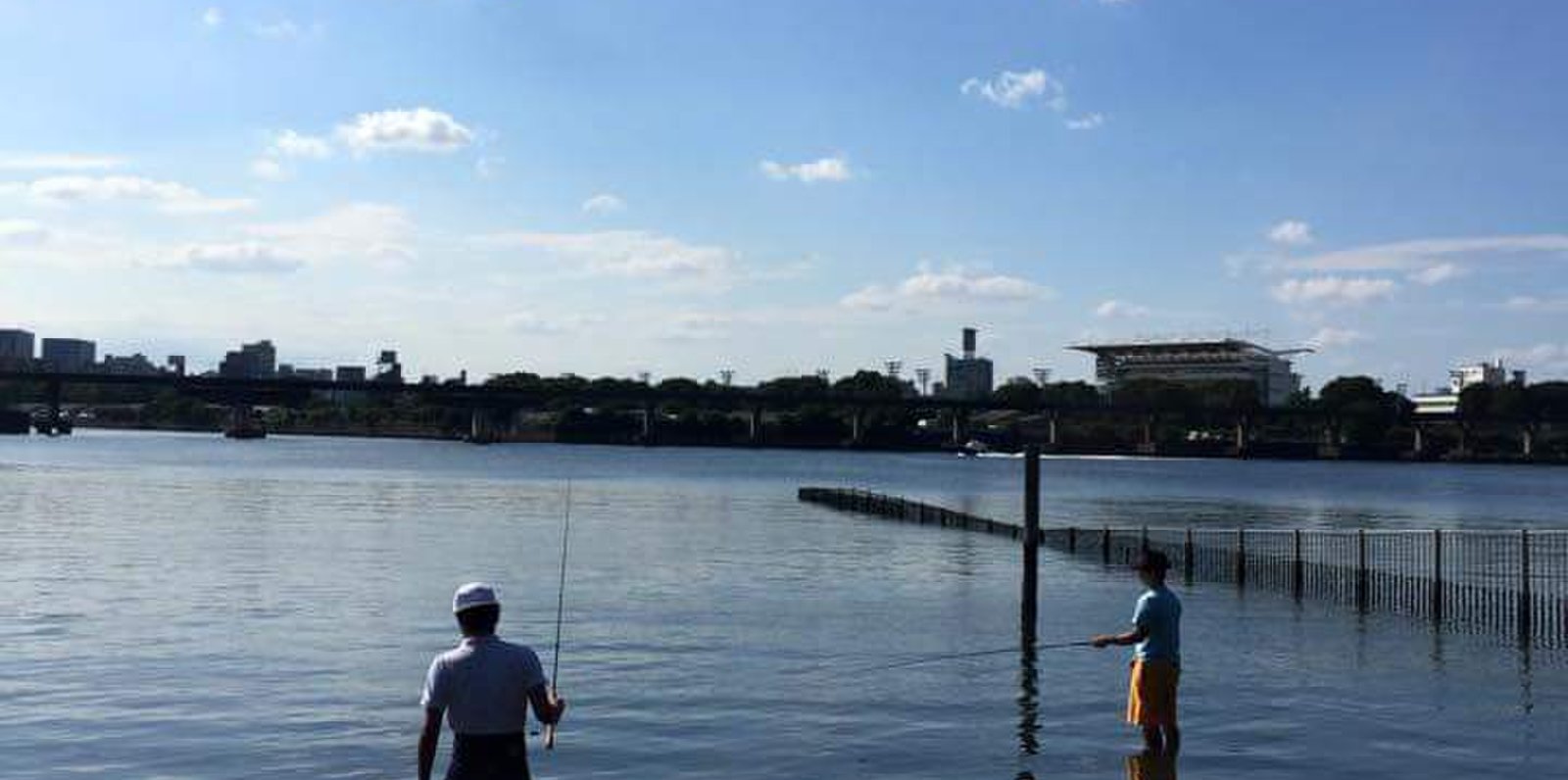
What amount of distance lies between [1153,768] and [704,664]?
11301 mm

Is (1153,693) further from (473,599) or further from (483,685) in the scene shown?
(473,599)

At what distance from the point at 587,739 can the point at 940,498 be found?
100577 millimetres

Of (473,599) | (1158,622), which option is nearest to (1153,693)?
(1158,622)

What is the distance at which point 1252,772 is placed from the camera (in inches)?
810

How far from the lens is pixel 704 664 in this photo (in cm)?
2959

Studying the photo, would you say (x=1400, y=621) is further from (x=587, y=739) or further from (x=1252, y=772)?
(x=587, y=739)

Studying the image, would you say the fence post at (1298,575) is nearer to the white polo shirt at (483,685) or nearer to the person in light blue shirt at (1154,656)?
the person in light blue shirt at (1154,656)

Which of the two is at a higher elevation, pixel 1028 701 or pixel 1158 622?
pixel 1158 622

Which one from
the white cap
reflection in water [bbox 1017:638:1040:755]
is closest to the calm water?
reflection in water [bbox 1017:638:1040:755]

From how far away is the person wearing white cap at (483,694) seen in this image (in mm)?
11164

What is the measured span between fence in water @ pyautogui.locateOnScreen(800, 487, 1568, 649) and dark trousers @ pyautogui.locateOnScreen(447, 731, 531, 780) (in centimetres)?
2725

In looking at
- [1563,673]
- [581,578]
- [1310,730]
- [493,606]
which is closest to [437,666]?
[493,606]

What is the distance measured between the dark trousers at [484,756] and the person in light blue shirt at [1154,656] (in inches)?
305

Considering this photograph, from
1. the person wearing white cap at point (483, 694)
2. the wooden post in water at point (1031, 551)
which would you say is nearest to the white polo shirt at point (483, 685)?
the person wearing white cap at point (483, 694)
